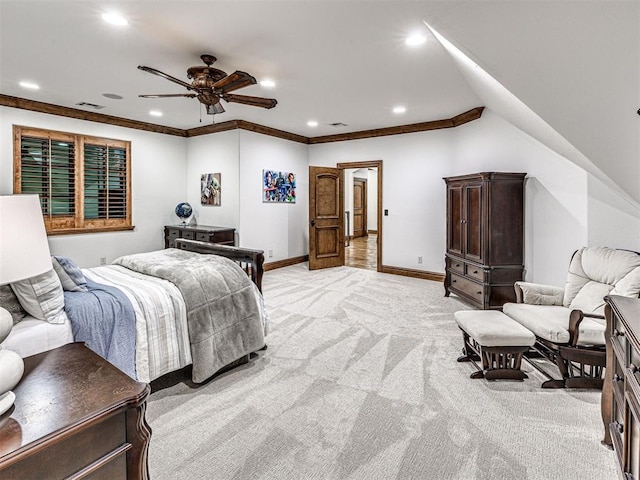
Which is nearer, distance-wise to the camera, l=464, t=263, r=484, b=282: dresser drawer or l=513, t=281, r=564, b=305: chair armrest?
l=513, t=281, r=564, b=305: chair armrest

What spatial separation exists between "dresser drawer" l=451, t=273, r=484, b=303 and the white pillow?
398cm

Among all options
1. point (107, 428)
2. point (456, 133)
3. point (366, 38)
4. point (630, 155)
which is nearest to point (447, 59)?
point (366, 38)

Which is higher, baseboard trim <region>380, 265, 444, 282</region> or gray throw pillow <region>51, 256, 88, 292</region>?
gray throw pillow <region>51, 256, 88, 292</region>

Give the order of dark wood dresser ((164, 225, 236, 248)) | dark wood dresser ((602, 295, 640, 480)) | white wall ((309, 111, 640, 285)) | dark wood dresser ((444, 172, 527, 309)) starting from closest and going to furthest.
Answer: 1. dark wood dresser ((602, 295, 640, 480))
2. white wall ((309, 111, 640, 285))
3. dark wood dresser ((444, 172, 527, 309))
4. dark wood dresser ((164, 225, 236, 248))

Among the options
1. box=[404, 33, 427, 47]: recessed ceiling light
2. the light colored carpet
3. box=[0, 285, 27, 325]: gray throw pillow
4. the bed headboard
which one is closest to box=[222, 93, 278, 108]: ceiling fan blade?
box=[404, 33, 427, 47]: recessed ceiling light

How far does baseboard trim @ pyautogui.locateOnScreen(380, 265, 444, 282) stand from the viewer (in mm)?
5954

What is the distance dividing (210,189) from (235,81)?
3.62m

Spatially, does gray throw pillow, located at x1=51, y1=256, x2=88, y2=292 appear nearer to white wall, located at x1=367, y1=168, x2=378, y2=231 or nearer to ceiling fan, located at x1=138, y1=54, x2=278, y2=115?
ceiling fan, located at x1=138, y1=54, x2=278, y2=115

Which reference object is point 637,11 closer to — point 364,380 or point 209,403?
point 364,380

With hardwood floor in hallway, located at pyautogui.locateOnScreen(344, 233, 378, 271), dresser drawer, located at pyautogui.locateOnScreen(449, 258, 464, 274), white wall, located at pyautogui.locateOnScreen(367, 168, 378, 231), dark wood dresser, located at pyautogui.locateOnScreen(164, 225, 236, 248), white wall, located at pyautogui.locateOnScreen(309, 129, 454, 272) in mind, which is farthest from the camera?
white wall, located at pyautogui.locateOnScreen(367, 168, 378, 231)

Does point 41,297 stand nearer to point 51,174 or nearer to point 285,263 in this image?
point 51,174

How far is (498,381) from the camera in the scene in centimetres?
264

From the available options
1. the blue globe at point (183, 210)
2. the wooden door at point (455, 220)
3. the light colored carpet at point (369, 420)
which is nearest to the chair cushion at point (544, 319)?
the light colored carpet at point (369, 420)

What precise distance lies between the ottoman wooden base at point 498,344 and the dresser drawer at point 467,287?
56.1 inches
